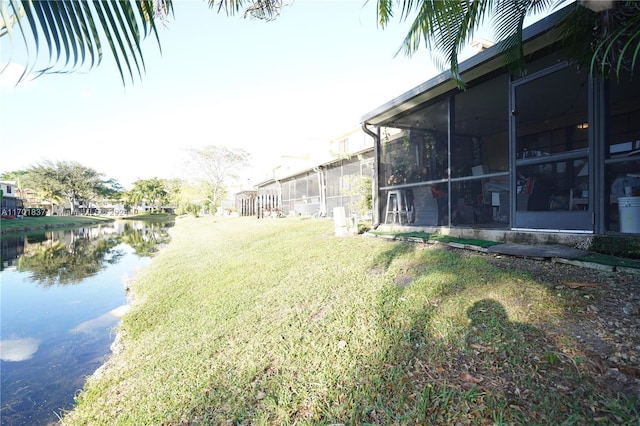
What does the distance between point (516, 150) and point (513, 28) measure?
2263 millimetres

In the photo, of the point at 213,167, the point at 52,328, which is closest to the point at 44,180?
the point at 213,167

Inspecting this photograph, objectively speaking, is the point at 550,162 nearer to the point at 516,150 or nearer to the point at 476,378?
the point at 516,150

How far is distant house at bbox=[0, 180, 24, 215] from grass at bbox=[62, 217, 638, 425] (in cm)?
4864

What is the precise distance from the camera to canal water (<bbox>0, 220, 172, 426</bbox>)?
3704mm

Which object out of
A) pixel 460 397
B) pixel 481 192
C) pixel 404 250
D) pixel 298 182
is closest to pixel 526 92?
pixel 481 192

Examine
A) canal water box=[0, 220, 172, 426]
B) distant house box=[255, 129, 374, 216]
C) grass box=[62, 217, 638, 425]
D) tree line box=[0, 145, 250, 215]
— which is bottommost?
canal water box=[0, 220, 172, 426]

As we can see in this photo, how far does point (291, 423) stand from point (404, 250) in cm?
380

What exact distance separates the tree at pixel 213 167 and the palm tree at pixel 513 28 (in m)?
30.7

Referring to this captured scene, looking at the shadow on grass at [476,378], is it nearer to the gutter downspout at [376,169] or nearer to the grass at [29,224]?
the gutter downspout at [376,169]

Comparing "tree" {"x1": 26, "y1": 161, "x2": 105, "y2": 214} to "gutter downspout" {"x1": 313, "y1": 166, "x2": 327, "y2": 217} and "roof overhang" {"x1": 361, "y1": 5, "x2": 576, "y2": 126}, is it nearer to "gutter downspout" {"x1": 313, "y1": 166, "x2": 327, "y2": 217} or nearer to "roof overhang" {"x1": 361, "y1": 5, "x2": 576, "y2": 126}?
"gutter downspout" {"x1": 313, "y1": 166, "x2": 327, "y2": 217}

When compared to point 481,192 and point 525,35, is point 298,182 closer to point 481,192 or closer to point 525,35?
point 481,192

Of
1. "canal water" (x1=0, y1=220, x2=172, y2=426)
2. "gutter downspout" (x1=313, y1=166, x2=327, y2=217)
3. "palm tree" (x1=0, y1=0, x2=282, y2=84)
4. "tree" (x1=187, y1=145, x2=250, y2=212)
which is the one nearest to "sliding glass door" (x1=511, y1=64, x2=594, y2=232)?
"palm tree" (x1=0, y1=0, x2=282, y2=84)

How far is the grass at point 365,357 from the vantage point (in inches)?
80.6

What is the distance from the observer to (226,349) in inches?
132
